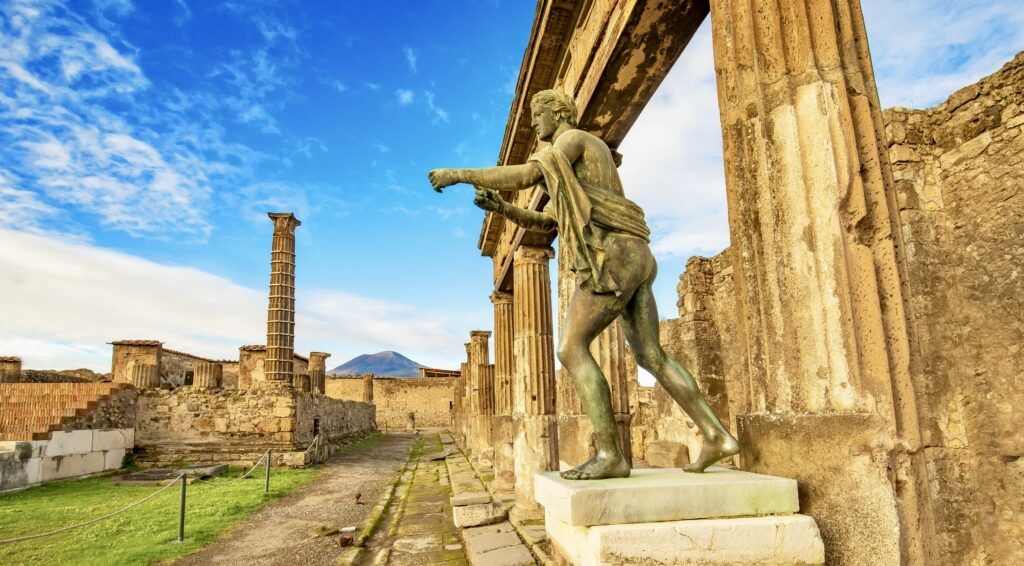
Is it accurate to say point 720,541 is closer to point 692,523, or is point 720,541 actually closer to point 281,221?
point 692,523

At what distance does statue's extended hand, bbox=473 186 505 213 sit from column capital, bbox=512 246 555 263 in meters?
5.74

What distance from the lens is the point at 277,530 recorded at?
A: 7352 mm

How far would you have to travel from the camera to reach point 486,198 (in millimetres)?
2875

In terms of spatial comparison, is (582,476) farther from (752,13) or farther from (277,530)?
(277,530)

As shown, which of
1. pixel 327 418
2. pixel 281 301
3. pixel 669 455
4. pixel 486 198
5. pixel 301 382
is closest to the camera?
pixel 486 198

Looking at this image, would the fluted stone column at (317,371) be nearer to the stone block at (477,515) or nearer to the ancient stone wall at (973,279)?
the stone block at (477,515)

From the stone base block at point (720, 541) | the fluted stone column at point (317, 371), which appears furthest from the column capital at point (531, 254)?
the fluted stone column at point (317, 371)

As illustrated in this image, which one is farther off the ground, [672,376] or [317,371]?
[317,371]

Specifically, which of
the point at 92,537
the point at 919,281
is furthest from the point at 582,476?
the point at 92,537

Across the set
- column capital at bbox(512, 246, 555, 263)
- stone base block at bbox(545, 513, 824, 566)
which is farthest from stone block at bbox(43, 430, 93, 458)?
stone base block at bbox(545, 513, 824, 566)

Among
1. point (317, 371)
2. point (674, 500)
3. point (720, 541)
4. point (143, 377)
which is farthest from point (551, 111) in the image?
point (317, 371)

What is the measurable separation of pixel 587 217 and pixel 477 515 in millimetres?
5127

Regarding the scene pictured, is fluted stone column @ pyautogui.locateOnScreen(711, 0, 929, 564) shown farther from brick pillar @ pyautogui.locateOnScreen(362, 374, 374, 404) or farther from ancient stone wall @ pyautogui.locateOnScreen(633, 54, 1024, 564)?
brick pillar @ pyautogui.locateOnScreen(362, 374, 374, 404)

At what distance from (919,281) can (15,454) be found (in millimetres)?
13468
